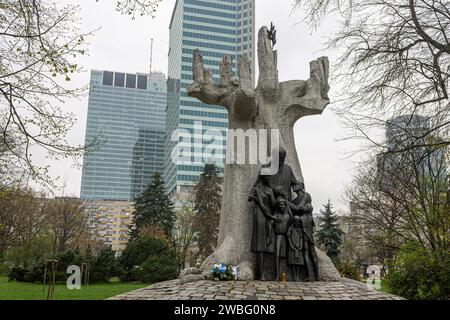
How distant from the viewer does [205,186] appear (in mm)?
30922

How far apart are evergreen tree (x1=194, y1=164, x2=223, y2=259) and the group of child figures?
21.3 metres

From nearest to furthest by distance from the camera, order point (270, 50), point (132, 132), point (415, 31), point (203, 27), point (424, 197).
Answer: point (415, 31) → point (270, 50) → point (424, 197) → point (203, 27) → point (132, 132)

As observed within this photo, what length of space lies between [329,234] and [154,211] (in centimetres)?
1485

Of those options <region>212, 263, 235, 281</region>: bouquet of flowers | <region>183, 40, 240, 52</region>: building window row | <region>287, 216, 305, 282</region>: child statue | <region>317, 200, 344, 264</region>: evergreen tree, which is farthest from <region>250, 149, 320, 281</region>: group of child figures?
<region>183, 40, 240, 52</region>: building window row

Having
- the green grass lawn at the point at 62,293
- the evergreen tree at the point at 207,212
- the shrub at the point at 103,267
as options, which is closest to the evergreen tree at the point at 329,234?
the evergreen tree at the point at 207,212

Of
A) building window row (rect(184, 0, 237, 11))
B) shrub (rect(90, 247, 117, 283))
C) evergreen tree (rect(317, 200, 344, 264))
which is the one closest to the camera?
shrub (rect(90, 247, 117, 283))

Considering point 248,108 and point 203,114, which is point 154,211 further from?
point 203,114

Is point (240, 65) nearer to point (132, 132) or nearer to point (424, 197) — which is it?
point (424, 197)

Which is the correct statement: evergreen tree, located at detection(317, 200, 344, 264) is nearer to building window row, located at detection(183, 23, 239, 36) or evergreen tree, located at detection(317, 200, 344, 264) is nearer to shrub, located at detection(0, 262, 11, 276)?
shrub, located at detection(0, 262, 11, 276)

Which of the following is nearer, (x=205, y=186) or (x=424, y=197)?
(x=424, y=197)

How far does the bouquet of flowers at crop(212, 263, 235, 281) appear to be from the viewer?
802 centimetres

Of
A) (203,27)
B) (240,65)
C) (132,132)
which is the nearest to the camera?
(240,65)

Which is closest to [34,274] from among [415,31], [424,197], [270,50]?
[270,50]
